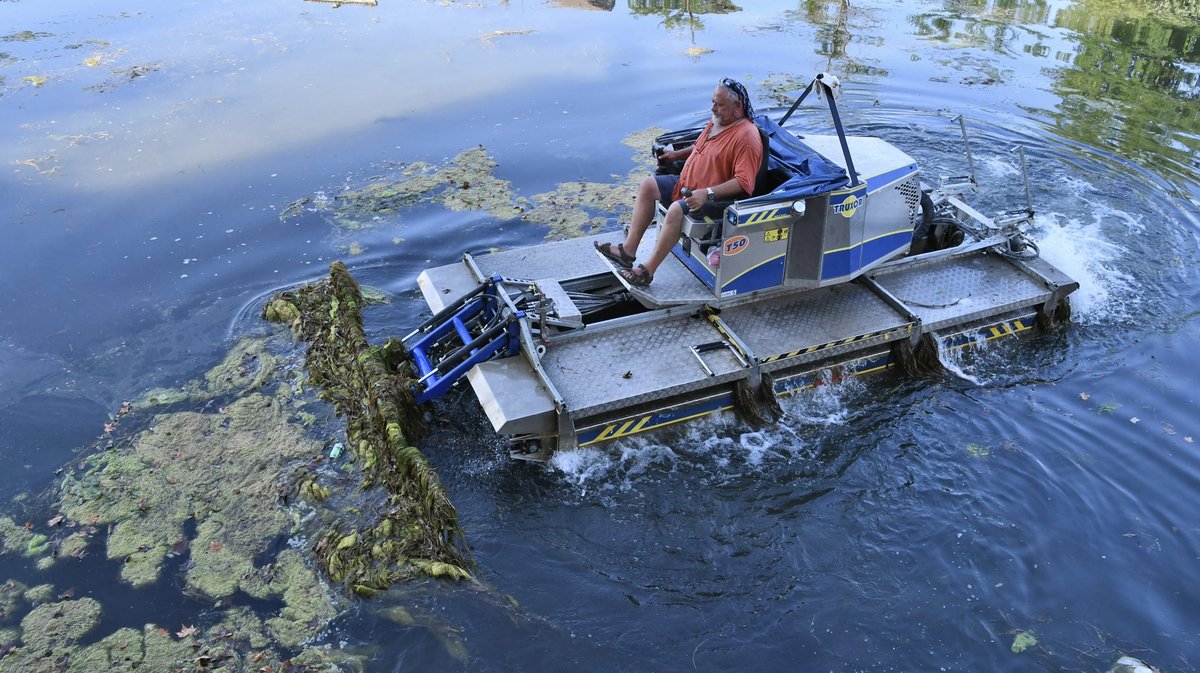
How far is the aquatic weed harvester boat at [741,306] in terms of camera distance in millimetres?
7230

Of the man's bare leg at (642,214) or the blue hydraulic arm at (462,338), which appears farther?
the man's bare leg at (642,214)

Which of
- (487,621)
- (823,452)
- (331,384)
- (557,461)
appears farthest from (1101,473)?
(331,384)

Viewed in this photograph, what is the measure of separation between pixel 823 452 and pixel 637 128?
7.64m

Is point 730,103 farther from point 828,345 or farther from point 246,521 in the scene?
point 246,521

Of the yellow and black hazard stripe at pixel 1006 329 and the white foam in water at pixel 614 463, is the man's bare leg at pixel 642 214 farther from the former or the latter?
the yellow and black hazard stripe at pixel 1006 329

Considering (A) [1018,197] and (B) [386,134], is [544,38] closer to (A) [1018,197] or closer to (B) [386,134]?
(B) [386,134]

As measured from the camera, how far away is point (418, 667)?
18.5ft

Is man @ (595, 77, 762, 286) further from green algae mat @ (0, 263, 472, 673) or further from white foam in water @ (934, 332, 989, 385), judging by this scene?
white foam in water @ (934, 332, 989, 385)

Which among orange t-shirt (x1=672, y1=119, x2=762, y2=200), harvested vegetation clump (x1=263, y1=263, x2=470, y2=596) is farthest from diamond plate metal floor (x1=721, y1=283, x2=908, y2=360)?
harvested vegetation clump (x1=263, y1=263, x2=470, y2=596)

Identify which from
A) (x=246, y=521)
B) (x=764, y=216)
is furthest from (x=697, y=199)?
(x=246, y=521)

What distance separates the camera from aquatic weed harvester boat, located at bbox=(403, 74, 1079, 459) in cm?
723

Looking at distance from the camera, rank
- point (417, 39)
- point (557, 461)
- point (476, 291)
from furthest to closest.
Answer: point (417, 39) < point (476, 291) < point (557, 461)

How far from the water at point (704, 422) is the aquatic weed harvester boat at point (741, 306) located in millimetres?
401

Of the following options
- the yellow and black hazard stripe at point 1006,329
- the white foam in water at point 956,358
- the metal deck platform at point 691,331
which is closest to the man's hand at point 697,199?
the metal deck platform at point 691,331
